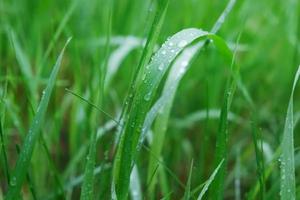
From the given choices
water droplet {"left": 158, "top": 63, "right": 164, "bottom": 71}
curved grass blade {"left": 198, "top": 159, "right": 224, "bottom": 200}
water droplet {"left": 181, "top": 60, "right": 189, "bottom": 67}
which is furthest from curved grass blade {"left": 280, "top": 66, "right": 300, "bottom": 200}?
water droplet {"left": 181, "top": 60, "right": 189, "bottom": 67}

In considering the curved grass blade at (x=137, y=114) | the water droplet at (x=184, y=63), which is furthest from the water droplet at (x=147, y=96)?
the water droplet at (x=184, y=63)

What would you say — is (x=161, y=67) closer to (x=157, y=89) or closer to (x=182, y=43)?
(x=182, y=43)

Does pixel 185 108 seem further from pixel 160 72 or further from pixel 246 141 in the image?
pixel 160 72

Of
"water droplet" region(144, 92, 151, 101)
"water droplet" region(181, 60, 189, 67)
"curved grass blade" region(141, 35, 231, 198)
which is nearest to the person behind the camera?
"water droplet" region(144, 92, 151, 101)

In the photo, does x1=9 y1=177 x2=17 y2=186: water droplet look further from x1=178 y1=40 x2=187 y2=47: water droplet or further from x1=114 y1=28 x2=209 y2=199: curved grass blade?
x1=178 y1=40 x2=187 y2=47: water droplet

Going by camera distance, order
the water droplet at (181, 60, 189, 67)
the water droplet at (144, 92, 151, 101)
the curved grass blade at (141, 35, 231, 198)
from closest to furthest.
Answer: the water droplet at (144, 92, 151, 101) → the curved grass blade at (141, 35, 231, 198) → the water droplet at (181, 60, 189, 67)

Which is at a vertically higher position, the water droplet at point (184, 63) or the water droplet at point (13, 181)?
the water droplet at point (184, 63)

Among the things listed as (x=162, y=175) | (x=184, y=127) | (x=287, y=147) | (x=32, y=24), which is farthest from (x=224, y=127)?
(x=32, y=24)

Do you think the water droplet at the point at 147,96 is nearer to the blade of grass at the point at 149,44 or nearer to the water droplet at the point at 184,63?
the blade of grass at the point at 149,44
